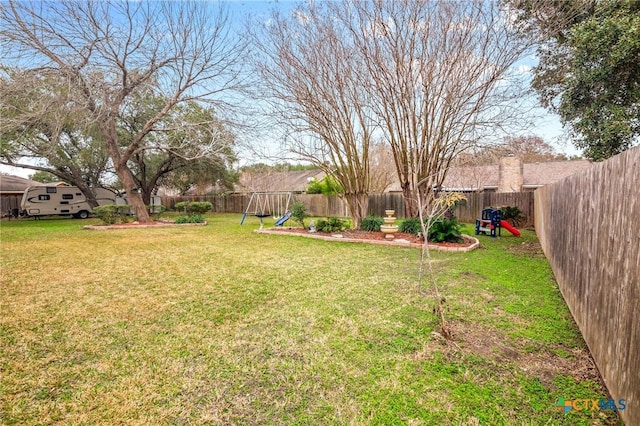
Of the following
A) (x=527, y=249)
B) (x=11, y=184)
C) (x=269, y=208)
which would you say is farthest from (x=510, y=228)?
(x=11, y=184)

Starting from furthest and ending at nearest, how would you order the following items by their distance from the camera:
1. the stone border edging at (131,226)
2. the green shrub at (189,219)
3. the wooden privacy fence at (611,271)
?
the green shrub at (189,219) < the stone border edging at (131,226) < the wooden privacy fence at (611,271)

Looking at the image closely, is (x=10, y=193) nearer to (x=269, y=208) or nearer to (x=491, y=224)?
(x=269, y=208)

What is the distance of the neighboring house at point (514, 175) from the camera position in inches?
777

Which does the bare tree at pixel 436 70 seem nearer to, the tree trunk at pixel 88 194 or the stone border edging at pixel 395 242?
the stone border edging at pixel 395 242

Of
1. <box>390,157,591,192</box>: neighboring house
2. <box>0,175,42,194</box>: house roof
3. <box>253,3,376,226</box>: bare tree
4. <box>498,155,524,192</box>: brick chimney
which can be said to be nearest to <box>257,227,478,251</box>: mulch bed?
<box>253,3,376,226</box>: bare tree

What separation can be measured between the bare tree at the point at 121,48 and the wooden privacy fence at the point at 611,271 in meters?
10.5

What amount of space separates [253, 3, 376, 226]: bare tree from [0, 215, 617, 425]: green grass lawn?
4744 mm

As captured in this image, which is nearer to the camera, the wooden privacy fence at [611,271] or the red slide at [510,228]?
the wooden privacy fence at [611,271]

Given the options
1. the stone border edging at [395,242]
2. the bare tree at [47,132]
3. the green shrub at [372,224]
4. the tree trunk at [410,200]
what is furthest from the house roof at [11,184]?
the tree trunk at [410,200]

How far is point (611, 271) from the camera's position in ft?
6.26

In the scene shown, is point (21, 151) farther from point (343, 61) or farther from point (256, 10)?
point (343, 61)

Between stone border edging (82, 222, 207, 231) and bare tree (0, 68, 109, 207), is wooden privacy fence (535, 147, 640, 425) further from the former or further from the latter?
stone border edging (82, 222, 207, 231)

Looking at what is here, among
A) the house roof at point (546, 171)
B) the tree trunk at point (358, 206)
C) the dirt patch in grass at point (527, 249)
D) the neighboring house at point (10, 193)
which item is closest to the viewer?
the dirt patch in grass at point (527, 249)

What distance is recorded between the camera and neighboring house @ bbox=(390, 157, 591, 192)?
19727 mm
